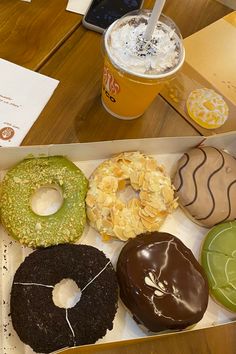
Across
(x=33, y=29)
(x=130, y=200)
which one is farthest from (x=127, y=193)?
(x=33, y=29)

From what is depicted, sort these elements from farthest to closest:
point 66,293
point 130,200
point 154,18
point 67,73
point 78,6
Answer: point 78,6 < point 67,73 < point 130,200 < point 66,293 < point 154,18

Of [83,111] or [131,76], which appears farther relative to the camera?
[83,111]

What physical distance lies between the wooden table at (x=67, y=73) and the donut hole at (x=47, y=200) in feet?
0.46

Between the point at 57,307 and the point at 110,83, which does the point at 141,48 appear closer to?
the point at 110,83

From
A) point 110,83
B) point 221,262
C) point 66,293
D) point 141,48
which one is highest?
point 141,48

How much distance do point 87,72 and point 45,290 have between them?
0.70 metres

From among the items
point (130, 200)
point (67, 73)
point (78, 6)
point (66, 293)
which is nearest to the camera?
point (66, 293)

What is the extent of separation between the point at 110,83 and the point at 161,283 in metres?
0.55

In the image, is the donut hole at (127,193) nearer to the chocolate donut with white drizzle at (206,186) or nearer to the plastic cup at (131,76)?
the chocolate donut with white drizzle at (206,186)

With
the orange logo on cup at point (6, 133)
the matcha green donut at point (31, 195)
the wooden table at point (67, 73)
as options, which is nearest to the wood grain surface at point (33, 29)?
the wooden table at point (67, 73)

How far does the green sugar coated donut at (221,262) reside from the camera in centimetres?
102

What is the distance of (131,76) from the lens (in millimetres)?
909

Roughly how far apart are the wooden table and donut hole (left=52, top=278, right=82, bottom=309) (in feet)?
1.33

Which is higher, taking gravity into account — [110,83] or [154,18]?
[154,18]
